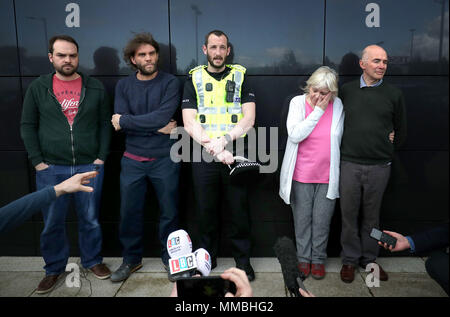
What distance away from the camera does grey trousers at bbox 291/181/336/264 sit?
337 centimetres

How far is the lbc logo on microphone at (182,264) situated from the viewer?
1764mm

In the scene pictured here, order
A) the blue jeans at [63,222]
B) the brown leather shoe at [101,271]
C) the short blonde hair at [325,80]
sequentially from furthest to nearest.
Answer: the brown leather shoe at [101,271] → the blue jeans at [63,222] → the short blonde hair at [325,80]

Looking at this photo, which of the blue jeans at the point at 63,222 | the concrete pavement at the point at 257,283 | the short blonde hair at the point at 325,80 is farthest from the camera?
the blue jeans at the point at 63,222

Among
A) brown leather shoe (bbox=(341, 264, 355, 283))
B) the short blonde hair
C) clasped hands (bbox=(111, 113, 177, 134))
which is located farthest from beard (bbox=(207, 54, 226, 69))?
brown leather shoe (bbox=(341, 264, 355, 283))

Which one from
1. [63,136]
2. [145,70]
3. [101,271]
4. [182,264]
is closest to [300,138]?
[145,70]

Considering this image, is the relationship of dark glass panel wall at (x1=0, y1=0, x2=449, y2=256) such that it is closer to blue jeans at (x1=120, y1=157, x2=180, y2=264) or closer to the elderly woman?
the elderly woman

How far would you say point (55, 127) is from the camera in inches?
130

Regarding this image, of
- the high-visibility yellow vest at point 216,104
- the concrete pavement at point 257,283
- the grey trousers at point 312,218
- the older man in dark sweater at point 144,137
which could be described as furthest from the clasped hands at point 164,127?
the concrete pavement at point 257,283

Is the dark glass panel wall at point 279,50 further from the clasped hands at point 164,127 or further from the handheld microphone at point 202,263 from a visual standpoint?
A: the handheld microphone at point 202,263

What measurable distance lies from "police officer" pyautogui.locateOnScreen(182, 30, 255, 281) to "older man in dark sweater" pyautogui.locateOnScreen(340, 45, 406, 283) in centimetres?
90

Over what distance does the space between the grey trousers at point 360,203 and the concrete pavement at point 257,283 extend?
8.8 inches

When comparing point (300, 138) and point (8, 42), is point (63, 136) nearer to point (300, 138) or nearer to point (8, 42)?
point (8, 42)

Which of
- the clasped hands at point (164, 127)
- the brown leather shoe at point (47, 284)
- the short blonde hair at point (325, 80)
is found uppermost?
the short blonde hair at point (325, 80)

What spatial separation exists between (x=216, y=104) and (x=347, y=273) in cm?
197
